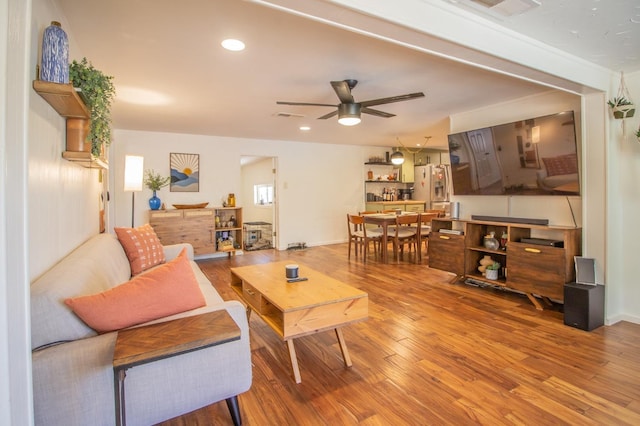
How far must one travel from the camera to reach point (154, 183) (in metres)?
5.43

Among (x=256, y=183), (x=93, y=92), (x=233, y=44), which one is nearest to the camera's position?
(x=93, y=92)

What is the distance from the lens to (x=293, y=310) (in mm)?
1947

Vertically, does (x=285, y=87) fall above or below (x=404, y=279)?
above

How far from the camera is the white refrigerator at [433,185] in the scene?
24.7 ft

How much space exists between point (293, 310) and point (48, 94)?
5.29ft

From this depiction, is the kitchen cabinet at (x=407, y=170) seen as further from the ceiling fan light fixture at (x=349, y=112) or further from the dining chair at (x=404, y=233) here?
the ceiling fan light fixture at (x=349, y=112)

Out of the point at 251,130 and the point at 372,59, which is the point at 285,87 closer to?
the point at 372,59

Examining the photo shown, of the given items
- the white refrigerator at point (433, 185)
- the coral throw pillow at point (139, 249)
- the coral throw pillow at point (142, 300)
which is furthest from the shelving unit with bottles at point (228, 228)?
the white refrigerator at point (433, 185)

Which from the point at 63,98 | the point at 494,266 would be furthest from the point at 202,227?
the point at 494,266

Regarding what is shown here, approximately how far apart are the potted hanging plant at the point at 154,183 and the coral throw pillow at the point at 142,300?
13.9 feet

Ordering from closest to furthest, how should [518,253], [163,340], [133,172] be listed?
[163,340] < [518,253] < [133,172]

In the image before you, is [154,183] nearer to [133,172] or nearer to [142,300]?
[133,172]

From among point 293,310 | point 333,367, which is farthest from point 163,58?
point 333,367

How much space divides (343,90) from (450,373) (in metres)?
2.44
